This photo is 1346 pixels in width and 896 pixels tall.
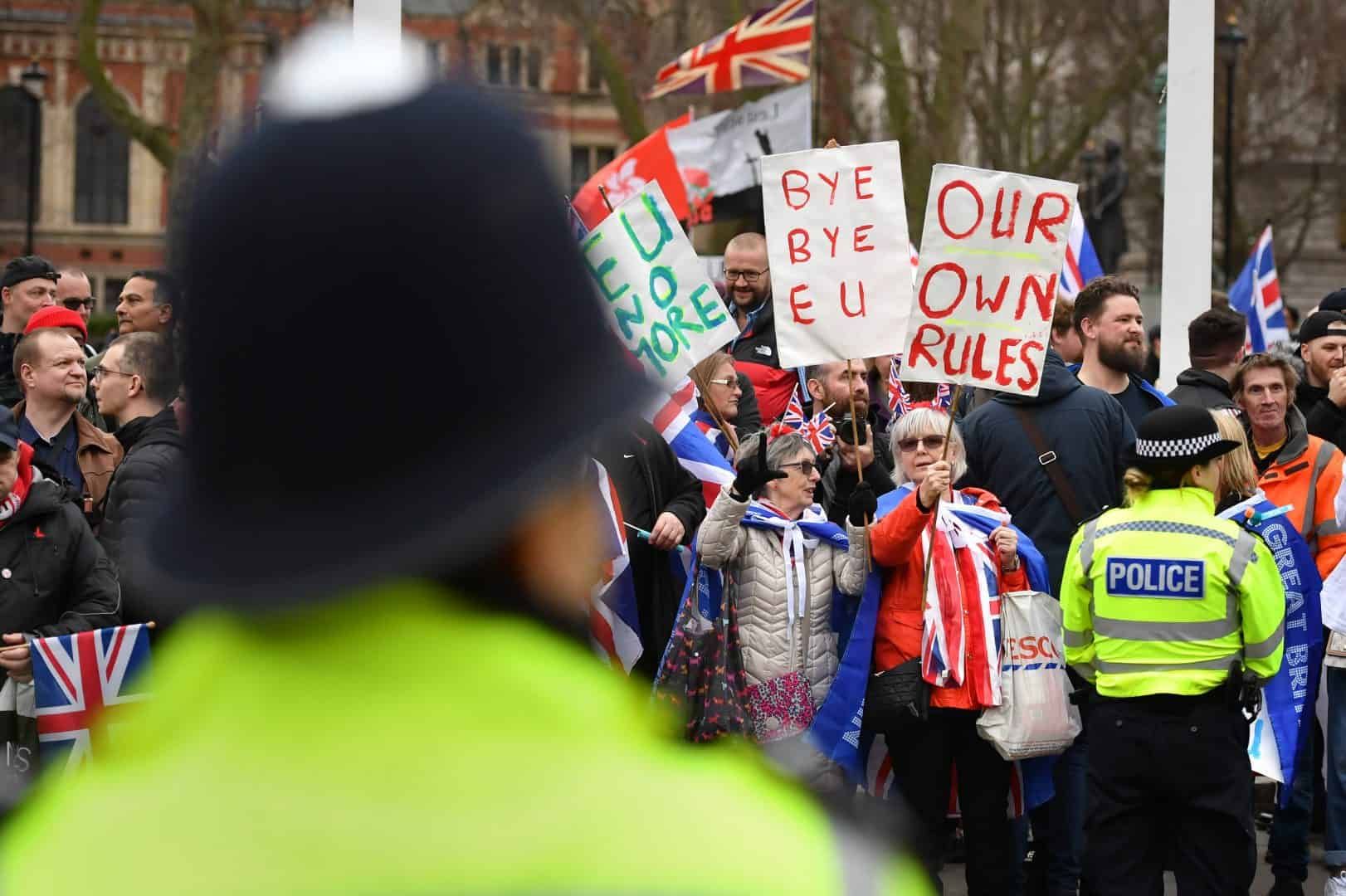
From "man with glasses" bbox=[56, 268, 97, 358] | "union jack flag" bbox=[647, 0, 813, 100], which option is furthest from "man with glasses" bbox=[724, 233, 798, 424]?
"union jack flag" bbox=[647, 0, 813, 100]

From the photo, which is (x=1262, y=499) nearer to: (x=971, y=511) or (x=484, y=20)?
(x=971, y=511)

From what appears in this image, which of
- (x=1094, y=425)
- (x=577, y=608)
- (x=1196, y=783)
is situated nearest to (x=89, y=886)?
(x=577, y=608)

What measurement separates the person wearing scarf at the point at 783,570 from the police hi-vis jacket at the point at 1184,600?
108cm

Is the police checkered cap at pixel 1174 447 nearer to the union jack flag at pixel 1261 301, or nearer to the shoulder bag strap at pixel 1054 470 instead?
the shoulder bag strap at pixel 1054 470

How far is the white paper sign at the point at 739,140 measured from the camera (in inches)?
656

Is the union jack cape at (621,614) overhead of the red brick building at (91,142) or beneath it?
beneath

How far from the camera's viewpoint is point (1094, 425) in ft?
24.4

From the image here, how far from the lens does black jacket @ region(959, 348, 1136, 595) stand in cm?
739

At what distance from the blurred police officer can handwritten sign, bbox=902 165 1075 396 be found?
597 cm

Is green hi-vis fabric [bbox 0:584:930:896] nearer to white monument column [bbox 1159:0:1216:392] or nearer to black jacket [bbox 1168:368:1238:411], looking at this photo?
black jacket [bbox 1168:368:1238:411]

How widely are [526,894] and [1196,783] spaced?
536cm

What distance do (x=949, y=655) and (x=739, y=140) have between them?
1085 cm

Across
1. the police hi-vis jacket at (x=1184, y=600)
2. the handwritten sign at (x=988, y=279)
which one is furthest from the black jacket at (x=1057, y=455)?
the police hi-vis jacket at (x=1184, y=600)

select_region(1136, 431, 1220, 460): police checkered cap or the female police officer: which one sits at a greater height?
select_region(1136, 431, 1220, 460): police checkered cap
